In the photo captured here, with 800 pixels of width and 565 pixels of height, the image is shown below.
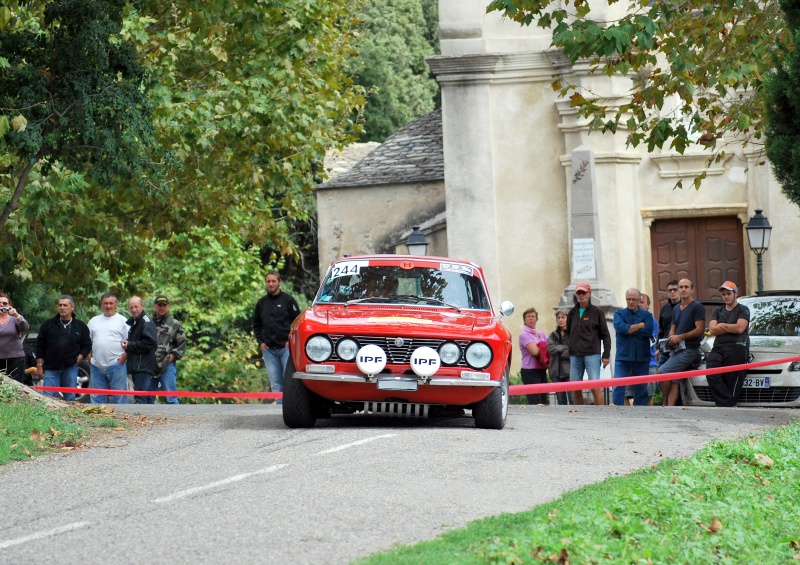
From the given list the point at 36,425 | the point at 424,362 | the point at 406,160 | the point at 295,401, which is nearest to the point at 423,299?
the point at 424,362

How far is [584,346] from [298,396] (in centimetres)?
693

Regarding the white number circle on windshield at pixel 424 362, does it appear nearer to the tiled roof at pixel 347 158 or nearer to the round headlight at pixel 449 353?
the round headlight at pixel 449 353

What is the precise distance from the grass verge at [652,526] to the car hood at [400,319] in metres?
2.96

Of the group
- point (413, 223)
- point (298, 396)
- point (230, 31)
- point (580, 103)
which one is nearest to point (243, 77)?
point (230, 31)

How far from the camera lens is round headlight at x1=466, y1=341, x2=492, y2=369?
12.4 metres

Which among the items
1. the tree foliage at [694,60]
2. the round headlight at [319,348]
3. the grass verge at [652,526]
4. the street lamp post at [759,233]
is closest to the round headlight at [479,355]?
the round headlight at [319,348]

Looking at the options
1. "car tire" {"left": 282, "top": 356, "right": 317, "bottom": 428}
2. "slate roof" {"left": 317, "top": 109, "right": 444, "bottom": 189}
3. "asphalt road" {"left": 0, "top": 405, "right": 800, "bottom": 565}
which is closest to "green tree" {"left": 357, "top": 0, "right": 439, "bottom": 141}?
"slate roof" {"left": 317, "top": 109, "right": 444, "bottom": 189}

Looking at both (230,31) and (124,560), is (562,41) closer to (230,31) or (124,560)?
(230,31)

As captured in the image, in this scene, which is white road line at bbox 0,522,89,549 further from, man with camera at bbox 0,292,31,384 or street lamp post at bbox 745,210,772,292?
street lamp post at bbox 745,210,772,292

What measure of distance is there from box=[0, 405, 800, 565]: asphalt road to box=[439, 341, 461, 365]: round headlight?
25.2 inches

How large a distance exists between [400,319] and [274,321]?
20.8ft

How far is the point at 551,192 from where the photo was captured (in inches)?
1105

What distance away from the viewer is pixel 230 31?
19.7 meters

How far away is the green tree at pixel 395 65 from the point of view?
53.3 m
